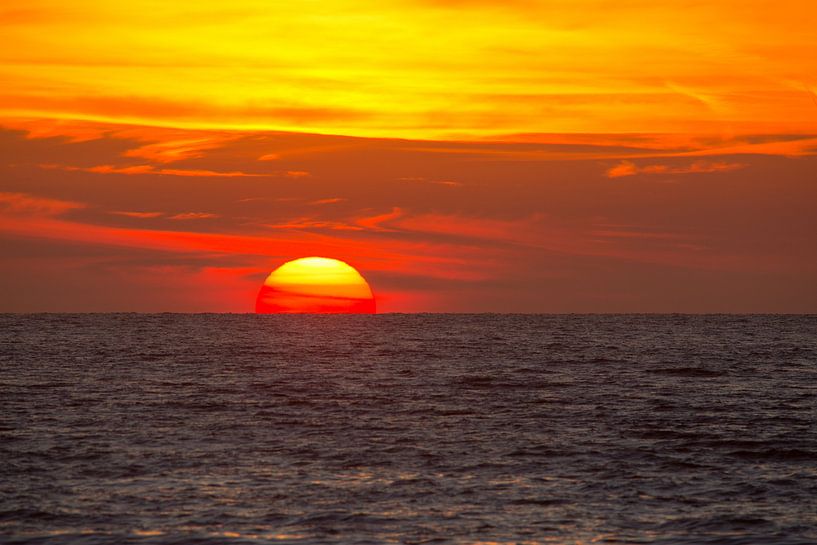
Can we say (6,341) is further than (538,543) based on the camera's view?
Yes

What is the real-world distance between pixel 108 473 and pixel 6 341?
319 feet

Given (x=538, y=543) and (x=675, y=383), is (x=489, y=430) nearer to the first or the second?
(x=538, y=543)

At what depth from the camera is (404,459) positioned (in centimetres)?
3291

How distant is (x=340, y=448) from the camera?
115ft

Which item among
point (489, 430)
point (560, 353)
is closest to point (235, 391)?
point (489, 430)

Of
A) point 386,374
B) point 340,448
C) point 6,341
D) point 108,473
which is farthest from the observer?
point 6,341

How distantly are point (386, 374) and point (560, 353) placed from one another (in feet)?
112

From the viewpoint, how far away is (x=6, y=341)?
12019cm

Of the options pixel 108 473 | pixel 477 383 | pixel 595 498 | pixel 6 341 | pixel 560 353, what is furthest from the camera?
pixel 6 341

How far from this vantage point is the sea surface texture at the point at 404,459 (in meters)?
24.1

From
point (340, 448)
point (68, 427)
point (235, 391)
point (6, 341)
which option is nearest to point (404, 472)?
point (340, 448)

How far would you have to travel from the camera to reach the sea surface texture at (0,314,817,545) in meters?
24.1

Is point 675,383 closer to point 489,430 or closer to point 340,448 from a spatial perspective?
point 489,430

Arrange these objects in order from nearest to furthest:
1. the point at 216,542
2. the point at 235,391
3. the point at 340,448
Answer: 1. the point at 216,542
2. the point at 340,448
3. the point at 235,391
